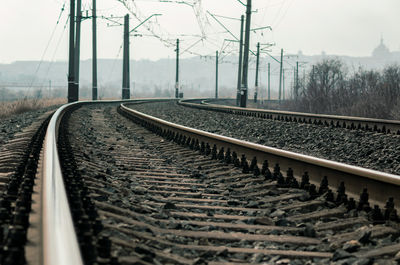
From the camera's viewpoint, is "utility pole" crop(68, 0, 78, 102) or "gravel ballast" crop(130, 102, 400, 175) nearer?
"gravel ballast" crop(130, 102, 400, 175)

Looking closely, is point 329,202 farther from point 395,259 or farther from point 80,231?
point 80,231

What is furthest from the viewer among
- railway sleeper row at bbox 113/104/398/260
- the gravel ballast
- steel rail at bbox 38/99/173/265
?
the gravel ballast

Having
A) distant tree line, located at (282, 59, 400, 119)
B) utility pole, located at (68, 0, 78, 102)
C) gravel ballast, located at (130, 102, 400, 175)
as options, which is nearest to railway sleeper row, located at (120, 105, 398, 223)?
gravel ballast, located at (130, 102, 400, 175)

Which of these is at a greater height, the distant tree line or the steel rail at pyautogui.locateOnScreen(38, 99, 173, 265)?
the distant tree line

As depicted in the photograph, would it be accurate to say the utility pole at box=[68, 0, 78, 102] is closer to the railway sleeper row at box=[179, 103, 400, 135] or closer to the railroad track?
the railway sleeper row at box=[179, 103, 400, 135]

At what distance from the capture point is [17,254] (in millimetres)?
2279

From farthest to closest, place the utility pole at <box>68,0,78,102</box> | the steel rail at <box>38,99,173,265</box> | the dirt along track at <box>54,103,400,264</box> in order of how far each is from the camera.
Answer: the utility pole at <box>68,0,78,102</box>
the dirt along track at <box>54,103,400,264</box>
the steel rail at <box>38,99,173,265</box>

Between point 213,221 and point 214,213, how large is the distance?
1.03 ft

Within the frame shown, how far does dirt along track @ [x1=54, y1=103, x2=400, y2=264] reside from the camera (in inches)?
130

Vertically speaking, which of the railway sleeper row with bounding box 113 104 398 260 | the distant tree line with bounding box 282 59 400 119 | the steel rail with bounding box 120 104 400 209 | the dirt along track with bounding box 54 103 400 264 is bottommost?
the dirt along track with bounding box 54 103 400 264

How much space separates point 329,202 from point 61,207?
2.73 metres

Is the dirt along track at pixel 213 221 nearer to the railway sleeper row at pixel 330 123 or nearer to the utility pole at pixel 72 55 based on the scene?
the railway sleeper row at pixel 330 123

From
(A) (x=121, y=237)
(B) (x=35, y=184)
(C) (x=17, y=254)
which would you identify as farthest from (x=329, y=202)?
(C) (x=17, y=254)

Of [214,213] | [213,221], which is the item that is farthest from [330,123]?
[213,221]
